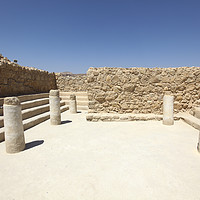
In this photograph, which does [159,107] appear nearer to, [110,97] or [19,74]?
[110,97]

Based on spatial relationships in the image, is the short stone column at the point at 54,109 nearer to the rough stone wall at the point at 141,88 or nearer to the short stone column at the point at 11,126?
the rough stone wall at the point at 141,88

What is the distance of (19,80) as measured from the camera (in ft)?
30.7

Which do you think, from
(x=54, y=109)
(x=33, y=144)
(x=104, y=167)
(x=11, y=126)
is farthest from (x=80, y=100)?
(x=104, y=167)

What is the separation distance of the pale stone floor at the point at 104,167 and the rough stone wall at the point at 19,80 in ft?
16.0

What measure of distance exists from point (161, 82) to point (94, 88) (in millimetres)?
3448

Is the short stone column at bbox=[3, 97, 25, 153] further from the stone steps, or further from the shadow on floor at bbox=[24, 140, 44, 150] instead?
the stone steps

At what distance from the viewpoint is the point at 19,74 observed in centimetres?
935

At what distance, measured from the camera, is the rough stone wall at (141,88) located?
23.3 feet

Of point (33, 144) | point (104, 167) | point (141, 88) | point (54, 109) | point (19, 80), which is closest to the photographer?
point (104, 167)

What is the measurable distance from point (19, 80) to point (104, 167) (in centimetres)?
880

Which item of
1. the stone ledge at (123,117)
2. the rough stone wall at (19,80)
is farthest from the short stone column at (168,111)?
the rough stone wall at (19,80)

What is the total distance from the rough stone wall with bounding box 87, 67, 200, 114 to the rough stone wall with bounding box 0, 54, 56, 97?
5.02m

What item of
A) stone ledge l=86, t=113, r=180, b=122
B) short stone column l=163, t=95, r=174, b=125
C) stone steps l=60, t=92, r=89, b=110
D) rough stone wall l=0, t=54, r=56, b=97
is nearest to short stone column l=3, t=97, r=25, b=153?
stone ledge l=86, t=113, r=180, b=122

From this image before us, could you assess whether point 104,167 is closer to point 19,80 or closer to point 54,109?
point 54,109
